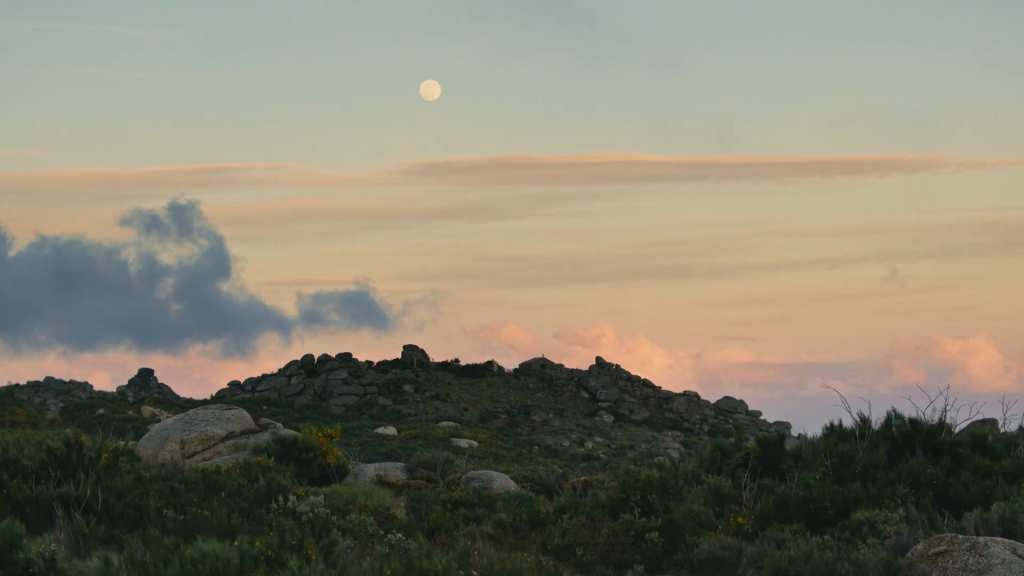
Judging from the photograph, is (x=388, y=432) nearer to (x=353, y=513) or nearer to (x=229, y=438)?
(x=229, y=438)

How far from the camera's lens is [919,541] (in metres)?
15.2

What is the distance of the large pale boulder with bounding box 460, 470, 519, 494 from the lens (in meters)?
22.0

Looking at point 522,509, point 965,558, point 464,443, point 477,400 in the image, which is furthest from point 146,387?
point 965,558

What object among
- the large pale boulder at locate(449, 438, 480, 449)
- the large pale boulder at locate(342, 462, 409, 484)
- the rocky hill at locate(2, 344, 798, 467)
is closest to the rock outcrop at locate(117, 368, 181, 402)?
the rocky hill at locate(2, 344, 798, 467)

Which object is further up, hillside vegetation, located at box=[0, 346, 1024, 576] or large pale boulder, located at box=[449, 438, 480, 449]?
hillside vegetation, located at box=[0, 346, 1024, 576]

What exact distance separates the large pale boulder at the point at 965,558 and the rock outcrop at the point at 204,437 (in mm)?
15501

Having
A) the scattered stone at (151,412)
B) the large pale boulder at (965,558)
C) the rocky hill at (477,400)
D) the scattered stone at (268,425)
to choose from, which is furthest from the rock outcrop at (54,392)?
the large pale boulder at (965,558)

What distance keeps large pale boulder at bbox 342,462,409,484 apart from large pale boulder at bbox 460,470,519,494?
160 cm

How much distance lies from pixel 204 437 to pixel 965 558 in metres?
18.8

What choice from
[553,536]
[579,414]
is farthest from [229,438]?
[579,414]

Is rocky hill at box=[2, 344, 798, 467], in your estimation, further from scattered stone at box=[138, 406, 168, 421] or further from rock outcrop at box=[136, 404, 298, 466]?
rock outcrop at box=[136, 404, 298, 466]

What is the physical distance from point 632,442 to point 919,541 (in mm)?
42277

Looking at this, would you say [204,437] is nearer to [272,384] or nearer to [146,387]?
[272,384]

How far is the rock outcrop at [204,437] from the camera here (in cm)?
2441
